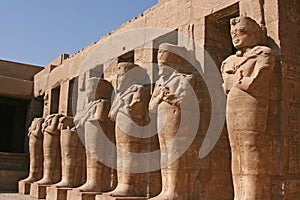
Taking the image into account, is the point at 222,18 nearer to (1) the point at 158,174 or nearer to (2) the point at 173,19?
(2) the point at 173,19

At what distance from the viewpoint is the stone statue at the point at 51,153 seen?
9734 mm

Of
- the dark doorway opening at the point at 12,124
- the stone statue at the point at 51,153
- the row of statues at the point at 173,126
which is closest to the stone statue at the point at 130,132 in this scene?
the row of statues at the point at 173,126

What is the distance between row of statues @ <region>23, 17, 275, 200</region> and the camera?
4.79 metres

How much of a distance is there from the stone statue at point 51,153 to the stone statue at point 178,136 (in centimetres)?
442

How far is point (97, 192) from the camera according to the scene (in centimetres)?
737

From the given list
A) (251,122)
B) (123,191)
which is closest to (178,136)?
(251,122)

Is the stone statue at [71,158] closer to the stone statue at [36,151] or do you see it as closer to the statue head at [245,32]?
the stone statue at [36,151]

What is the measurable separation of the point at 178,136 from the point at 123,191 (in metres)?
1.40

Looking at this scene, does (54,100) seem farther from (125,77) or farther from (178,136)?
(178,136)

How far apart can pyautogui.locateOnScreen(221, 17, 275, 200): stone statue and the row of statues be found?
1cm

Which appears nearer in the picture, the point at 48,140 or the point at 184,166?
the point at 184,166

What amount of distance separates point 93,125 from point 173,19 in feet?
7.51

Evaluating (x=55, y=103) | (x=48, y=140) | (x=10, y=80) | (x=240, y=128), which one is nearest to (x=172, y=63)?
(x=240, y=128)

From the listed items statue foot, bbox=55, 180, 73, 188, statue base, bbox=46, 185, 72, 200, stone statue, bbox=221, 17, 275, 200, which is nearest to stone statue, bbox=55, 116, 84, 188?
statue foot, bbox=55, 180, 73, 188
